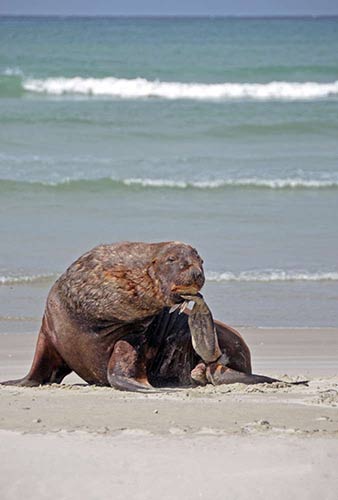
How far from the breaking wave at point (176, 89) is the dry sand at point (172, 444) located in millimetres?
26023

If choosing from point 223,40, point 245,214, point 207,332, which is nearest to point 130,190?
point 245,214

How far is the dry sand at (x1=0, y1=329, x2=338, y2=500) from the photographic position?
4363 mm

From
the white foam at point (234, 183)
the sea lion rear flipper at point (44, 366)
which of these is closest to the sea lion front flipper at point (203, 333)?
the sea lion rear flipper at point (44, 366)

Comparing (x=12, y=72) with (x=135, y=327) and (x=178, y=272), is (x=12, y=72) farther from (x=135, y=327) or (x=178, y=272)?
(x=178, y=272)

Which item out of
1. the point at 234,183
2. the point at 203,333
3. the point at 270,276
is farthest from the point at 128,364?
the point at 234,183

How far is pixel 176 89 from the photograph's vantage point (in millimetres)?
33844

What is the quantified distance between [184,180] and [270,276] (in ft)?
19.5

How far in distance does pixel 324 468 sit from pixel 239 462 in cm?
31

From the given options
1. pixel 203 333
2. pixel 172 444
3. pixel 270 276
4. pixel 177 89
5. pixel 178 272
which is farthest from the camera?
pixel 177 89

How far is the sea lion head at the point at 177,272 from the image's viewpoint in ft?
20.7

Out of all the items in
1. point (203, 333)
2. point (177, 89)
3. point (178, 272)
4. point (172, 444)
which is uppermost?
point (177, 89)

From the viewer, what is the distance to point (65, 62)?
41281 mm

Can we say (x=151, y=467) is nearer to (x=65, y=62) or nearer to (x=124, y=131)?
(x=124, y=131)

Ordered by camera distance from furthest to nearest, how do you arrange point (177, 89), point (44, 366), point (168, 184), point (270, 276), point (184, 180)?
point (177, 89), point (184, 180), point (168, 184), point (270, 276), point (44, 366)
